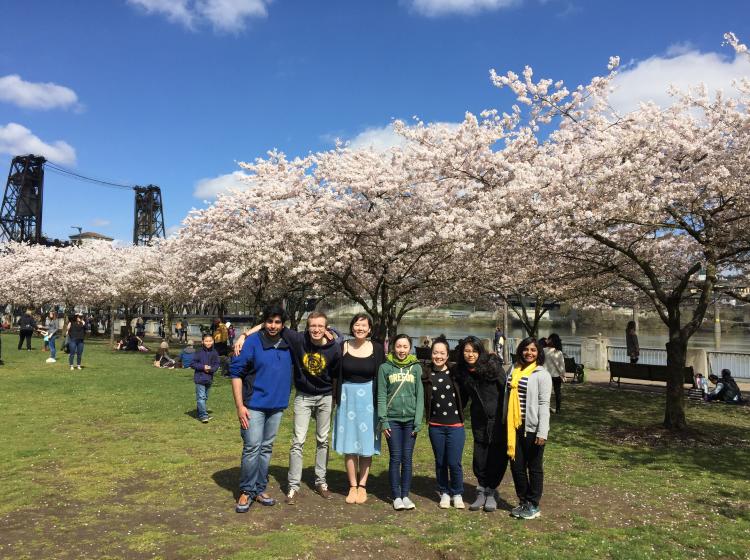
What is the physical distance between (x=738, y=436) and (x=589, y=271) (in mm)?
3959

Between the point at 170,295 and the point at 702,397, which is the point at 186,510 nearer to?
the point at 702,397

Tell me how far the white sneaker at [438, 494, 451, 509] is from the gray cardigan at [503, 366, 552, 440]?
111 cm

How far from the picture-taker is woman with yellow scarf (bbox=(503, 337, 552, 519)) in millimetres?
5109

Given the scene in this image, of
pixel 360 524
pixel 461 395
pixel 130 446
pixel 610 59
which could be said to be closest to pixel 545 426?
pixel 461 395

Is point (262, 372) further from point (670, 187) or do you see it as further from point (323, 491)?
point (670, 187)

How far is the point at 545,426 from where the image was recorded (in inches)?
198

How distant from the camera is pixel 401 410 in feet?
17.6

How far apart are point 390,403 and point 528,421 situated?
4.46 feet

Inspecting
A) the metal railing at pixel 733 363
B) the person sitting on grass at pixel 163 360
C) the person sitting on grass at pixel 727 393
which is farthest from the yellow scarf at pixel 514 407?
the person sitting on grass at pixel 163 360

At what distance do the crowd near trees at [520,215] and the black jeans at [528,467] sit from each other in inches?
187

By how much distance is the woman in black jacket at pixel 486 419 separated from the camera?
213 inches

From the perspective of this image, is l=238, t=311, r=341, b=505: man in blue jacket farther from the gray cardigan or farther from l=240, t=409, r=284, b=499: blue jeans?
the gray cardigan

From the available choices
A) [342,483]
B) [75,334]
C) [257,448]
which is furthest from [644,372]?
[75,334]

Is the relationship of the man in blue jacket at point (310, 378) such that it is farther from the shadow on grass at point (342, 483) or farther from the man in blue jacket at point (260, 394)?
the shadow on grass at point (342, 483)
